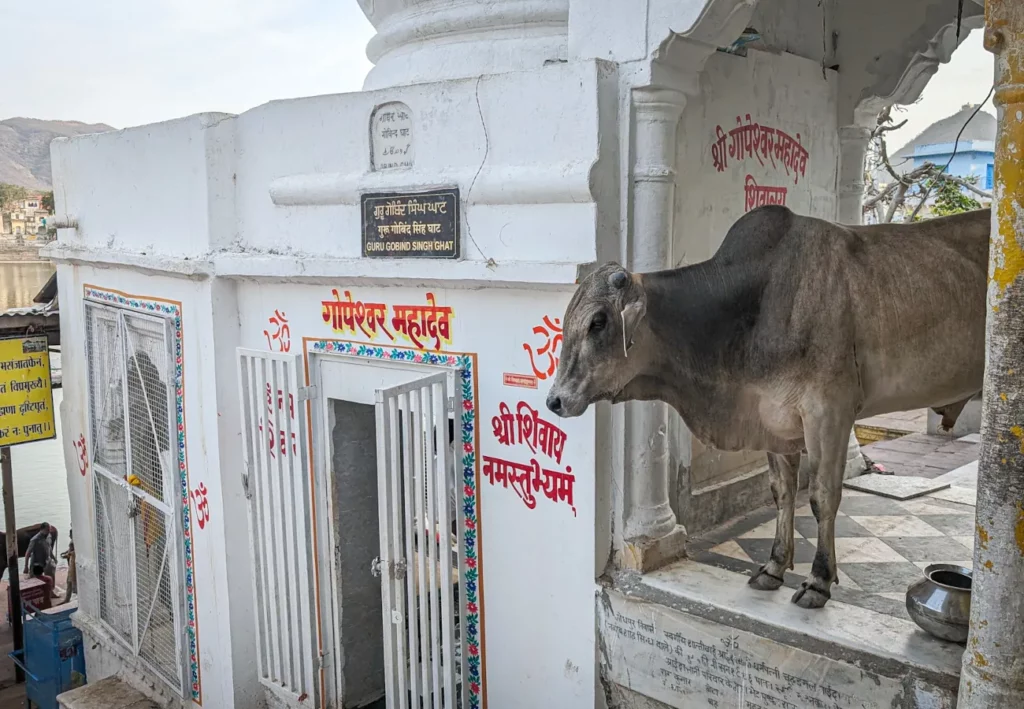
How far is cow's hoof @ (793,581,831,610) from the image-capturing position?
3490 millimetres

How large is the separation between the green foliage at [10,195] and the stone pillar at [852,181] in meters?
37.2

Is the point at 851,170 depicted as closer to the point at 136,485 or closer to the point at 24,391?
the point at 136,485

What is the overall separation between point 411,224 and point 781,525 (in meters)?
2.27

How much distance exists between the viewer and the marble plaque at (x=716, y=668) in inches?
126

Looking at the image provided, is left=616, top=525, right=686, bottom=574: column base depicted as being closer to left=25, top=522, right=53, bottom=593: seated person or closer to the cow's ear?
the cow's ear

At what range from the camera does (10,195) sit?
37406 mm

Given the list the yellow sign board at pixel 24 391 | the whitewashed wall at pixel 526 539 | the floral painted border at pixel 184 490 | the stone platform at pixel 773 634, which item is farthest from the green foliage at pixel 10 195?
the stone platform at pixel 773 634

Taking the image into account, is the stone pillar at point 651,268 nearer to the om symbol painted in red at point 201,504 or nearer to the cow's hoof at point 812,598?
the cow's hoof at point 812,598

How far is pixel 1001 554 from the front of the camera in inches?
99.3

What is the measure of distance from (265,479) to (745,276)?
3109 mm

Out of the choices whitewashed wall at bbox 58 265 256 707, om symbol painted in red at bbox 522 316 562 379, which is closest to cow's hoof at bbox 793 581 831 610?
om symbol painted in red at bbox 522 316 562 379

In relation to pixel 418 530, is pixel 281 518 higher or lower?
lower

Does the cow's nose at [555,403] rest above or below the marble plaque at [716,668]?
above

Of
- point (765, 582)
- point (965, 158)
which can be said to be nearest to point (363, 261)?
point (765, 582)
